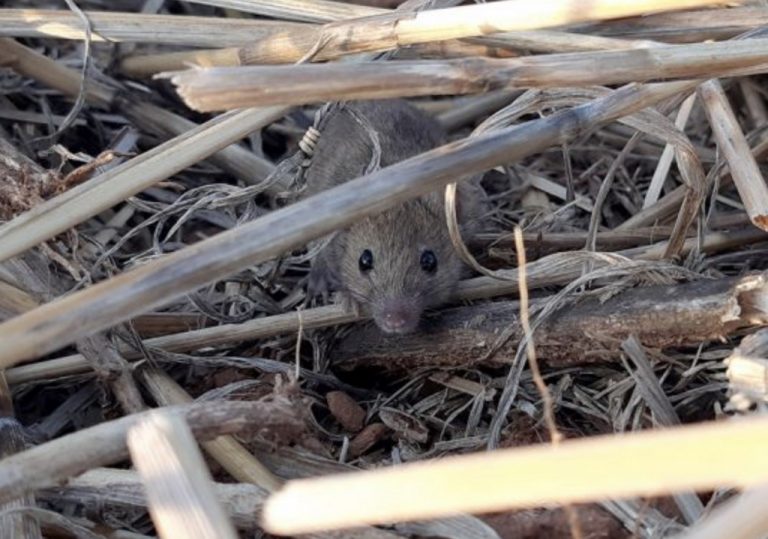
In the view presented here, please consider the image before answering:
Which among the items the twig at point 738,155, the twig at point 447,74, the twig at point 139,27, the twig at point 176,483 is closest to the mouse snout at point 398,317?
the twig at point 139,27

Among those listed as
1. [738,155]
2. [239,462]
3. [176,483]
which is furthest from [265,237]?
[738,155]

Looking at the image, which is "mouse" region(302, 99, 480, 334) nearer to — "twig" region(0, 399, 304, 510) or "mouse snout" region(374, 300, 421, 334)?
"mouse snout" region(374, 300, 421, 334)

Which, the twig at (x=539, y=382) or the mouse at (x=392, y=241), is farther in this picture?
the mouse at (x=392, y=241)

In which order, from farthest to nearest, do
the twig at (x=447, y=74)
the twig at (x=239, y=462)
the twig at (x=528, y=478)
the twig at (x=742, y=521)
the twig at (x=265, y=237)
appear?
the twig at (x=239, y=462) < the twig at (x=447, y=74) < the twig at (x=265, y=237) < the twig at (x=742, y=521) < the twig at (x=528, y=478)

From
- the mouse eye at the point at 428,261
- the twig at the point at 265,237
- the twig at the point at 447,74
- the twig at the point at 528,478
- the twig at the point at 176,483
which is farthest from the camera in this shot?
the mouse eye at the point at 428,261

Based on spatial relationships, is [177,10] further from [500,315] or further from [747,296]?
→ [747,296]

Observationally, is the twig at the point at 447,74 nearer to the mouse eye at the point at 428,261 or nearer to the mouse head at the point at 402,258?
the mouse head at the point at 402,258

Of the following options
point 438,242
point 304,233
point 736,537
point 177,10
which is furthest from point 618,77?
point 177,10

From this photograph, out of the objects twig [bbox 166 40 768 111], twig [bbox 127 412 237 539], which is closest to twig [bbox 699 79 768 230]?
twig [bbox 166 40 768 111]

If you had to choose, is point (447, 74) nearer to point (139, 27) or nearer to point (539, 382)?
point (539, 382)
